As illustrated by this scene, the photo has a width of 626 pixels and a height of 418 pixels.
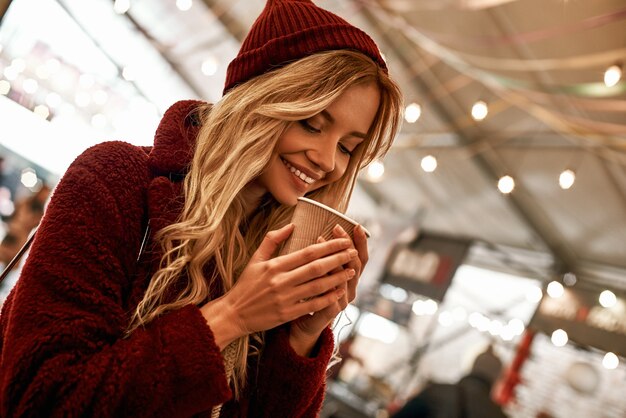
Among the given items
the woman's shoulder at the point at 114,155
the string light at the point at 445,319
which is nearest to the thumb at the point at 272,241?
the woman's shoulder at the point at 114,155

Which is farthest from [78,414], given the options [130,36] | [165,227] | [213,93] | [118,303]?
[213,93]

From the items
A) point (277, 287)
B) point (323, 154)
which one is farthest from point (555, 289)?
point (277, 287)

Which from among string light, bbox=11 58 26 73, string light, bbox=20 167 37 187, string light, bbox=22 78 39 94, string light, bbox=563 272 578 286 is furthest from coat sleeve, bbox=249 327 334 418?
string light, bbox=563 272 578 286

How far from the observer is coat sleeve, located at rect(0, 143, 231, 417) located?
0.81 metres

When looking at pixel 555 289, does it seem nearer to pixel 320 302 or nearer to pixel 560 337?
pixel 560 337

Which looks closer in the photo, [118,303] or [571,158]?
[118,303]

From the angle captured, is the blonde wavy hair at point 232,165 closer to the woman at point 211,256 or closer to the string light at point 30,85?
the woman at point 211,256

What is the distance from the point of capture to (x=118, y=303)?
3.10 ft

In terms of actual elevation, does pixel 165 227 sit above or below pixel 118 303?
above

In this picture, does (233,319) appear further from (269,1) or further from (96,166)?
(269,1)

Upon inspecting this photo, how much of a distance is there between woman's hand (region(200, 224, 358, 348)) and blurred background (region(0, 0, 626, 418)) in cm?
297

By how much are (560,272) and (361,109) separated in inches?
240

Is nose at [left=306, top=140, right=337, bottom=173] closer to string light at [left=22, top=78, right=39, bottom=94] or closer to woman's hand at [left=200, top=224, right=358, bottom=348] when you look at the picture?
woman's hand at [left=200, top=224, right=358, bottom=348]

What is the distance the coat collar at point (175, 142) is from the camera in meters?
1.11
